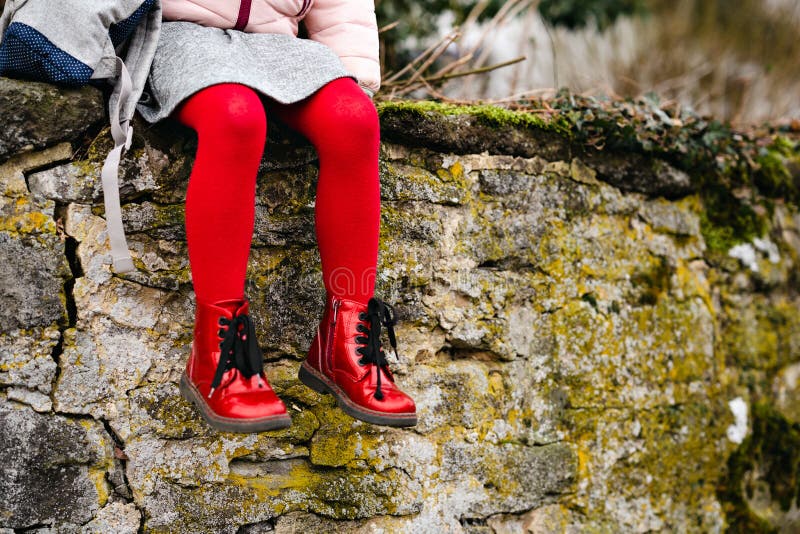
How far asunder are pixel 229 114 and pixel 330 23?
51 cm

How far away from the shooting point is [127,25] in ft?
5.27

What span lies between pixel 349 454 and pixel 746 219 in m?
2.01

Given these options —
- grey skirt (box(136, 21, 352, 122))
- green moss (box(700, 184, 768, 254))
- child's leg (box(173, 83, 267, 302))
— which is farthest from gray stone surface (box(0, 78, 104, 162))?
green moss (box(700, 184, 768, 254))

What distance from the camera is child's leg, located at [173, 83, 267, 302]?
1522mm

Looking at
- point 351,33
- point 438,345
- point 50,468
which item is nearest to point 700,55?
point 438,345

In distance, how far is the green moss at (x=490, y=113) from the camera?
2.08 metres

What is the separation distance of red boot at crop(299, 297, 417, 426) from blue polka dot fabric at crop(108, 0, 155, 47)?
2.39 ft

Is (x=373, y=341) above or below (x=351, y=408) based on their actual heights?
above

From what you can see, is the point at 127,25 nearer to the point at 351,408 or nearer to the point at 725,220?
the point at 351,408

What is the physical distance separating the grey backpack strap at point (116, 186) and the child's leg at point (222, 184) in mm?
151

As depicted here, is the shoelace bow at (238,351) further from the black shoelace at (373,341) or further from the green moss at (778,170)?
the green moss at (778,170)

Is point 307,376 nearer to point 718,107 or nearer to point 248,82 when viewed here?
point 248,82

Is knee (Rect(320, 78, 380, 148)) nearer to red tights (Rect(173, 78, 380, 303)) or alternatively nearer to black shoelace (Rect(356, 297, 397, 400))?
red tights (Rect(173, 78, 380, 303))

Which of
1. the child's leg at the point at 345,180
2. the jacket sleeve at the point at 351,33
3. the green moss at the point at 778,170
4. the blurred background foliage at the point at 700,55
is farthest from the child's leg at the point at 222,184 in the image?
the blurred background foliage at the point at 700,55
